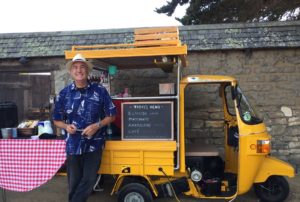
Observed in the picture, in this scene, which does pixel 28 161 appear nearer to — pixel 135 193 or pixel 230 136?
pixel 135 193

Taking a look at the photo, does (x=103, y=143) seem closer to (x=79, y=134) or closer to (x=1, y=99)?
(x=79, y=134)

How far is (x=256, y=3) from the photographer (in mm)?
12000

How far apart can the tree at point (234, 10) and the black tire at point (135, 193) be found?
788cm

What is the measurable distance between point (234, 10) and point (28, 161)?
35.4 ft

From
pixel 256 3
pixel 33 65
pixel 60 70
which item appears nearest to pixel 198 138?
pixel 60 70

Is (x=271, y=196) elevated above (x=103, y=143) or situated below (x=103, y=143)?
below

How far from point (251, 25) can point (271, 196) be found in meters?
3.75

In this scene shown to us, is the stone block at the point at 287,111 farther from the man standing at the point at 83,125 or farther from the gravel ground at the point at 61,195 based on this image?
the man standing at the point at 83,125

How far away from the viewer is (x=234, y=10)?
13.8 meters

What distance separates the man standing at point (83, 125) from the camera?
4.46 meters

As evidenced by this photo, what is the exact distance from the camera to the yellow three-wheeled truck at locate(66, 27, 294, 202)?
4.85m

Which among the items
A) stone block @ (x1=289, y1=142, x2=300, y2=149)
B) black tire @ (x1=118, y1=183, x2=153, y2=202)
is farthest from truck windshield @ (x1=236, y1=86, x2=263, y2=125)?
stone block @ (x1=289, y1=142, x2=300, y2=149)

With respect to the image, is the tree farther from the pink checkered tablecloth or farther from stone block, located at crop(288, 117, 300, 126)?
the pink checkered tablecloth

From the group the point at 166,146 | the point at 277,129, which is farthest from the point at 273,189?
the point at 277,129
